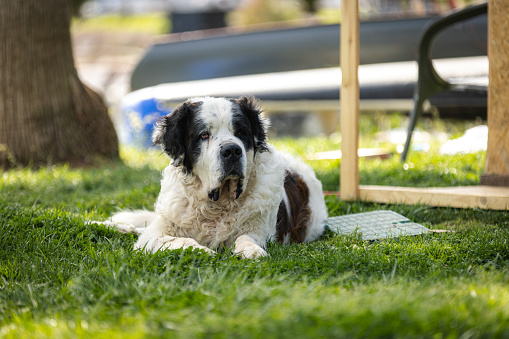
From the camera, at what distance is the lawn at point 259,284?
2.08 meters

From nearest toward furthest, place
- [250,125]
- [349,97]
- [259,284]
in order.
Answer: [259,284]
[250,125]
[349,97]

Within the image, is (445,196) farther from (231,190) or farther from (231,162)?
(231,162)

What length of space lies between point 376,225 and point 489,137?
142 cm

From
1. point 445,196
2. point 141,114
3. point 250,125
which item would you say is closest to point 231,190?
point 250,125

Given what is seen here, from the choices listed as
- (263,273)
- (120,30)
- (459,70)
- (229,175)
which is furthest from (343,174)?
(120,30)

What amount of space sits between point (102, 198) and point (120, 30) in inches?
948

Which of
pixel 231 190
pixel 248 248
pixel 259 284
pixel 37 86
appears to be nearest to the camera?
pixel 259 284

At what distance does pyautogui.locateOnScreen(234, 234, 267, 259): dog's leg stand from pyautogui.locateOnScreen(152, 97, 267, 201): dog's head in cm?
29

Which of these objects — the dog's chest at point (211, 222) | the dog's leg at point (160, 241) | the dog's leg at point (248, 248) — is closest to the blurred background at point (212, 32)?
the dog's chest at point (211, 222)

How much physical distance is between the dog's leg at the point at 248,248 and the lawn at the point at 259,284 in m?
0.09

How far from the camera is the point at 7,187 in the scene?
18.9 feet

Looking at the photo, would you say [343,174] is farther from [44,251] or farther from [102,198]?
[44,251]

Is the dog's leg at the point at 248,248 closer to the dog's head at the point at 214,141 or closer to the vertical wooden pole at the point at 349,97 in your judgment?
the dog's head at the point at 214,141

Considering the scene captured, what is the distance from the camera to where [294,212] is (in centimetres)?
425
